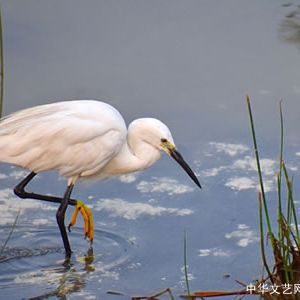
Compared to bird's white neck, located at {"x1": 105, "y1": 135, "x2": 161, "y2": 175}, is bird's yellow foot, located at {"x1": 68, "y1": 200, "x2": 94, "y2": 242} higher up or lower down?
lower down

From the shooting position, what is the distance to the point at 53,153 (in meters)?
4.89

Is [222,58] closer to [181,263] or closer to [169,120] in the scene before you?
[169,120]

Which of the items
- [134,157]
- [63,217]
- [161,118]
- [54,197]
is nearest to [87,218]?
[63,217]

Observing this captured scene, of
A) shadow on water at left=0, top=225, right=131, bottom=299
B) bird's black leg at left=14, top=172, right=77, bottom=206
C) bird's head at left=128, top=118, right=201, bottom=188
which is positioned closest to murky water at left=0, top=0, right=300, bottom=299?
shadow on water at left=0, top=225, right=131, bottom=299

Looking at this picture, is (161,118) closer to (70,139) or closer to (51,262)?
(70,139)

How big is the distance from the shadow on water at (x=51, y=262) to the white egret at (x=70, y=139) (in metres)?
0.09

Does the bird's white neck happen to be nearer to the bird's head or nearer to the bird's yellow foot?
the bird's head

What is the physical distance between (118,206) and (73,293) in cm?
85

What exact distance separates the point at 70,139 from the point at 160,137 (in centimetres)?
41

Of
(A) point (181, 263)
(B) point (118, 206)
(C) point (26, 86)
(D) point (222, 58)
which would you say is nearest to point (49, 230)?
(B) point (118, 206)

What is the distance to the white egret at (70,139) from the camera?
4832 mm

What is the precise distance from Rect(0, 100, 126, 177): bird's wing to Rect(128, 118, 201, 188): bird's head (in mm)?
94

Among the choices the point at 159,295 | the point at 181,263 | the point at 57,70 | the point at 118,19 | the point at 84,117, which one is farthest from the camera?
the point at 118,19

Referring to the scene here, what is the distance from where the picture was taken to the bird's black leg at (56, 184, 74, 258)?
4.75 metres
